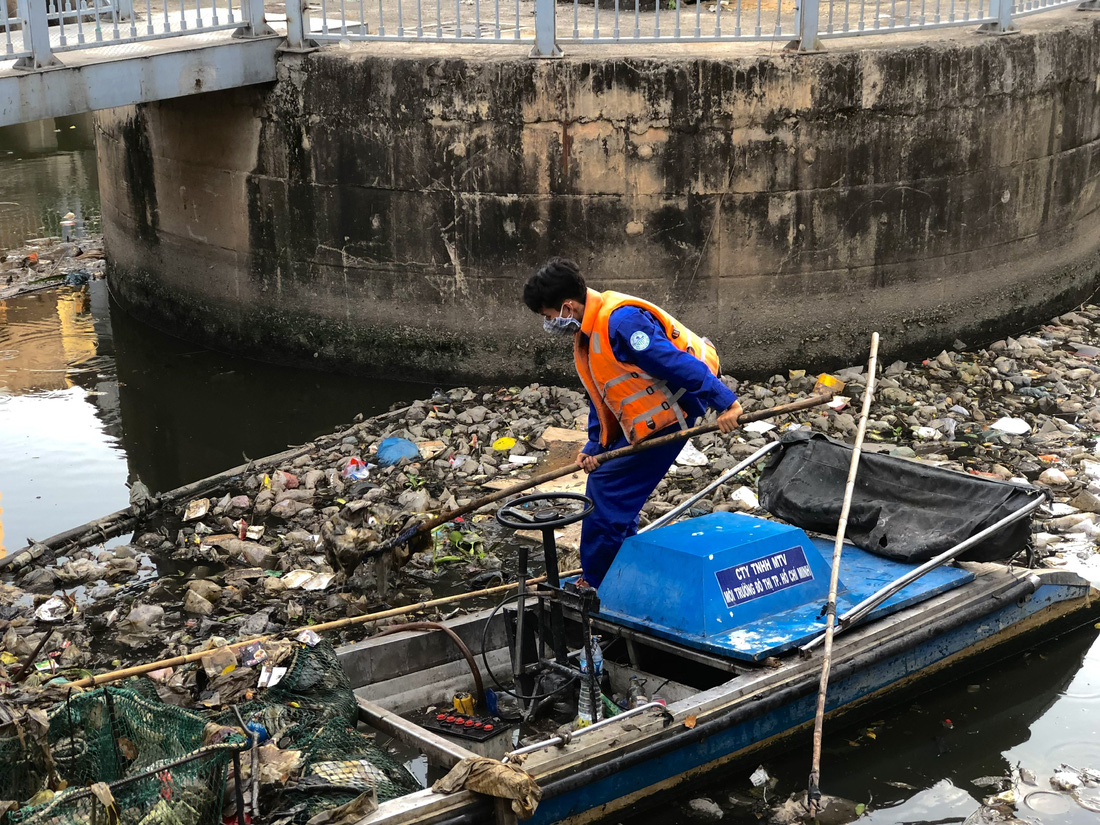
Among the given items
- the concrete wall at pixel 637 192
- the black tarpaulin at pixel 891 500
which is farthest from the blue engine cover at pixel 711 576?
the concrete wall at pixel 637 192

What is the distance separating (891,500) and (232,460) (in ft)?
14.4

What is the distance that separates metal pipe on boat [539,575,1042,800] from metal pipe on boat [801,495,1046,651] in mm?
138

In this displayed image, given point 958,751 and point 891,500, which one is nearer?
point 958,751

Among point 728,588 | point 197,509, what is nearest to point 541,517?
point 728,588

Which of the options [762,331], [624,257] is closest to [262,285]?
[624,257]

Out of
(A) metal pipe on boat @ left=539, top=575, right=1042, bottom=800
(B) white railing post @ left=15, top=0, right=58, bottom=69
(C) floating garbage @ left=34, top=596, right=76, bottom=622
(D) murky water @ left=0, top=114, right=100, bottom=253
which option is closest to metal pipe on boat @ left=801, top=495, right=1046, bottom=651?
(A) metal pipe on boat @ left=539, top=575, right=1042, bottom=800

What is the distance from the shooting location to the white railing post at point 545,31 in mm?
8297

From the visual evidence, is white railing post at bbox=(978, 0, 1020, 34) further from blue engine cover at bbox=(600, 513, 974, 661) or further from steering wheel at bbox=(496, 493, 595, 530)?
steering wheel at bbox=(496, 493, 595, 530)

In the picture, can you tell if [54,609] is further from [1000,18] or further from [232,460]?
[1000,18]

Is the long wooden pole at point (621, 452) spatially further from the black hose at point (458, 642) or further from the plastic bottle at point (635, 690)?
the plastic bottle at point (635, 690)

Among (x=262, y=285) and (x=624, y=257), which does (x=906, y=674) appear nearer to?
(x=624, y=257)

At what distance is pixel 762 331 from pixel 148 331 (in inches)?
208

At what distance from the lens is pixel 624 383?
5.19 metres

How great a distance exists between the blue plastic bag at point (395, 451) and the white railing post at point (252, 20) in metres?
3.15
